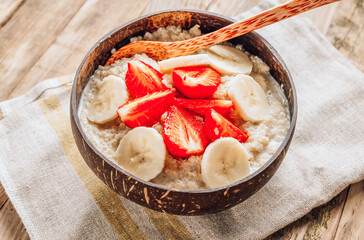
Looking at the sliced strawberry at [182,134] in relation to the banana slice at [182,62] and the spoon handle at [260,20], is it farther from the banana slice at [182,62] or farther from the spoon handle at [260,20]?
the spoon handle at [260,20]

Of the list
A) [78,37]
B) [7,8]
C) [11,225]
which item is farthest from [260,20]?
[7,8]

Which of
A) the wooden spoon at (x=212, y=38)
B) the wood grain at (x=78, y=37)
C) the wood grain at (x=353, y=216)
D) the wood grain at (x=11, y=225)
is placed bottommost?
the wood grain at (x=353, y=216)

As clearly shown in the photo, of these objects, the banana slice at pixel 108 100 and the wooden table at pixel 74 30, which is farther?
the wooden table at pixel 74 30

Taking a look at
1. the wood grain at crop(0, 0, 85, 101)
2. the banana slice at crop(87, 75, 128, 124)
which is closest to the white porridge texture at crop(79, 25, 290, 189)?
the banana slice at crop(87, 75, 128, 124)

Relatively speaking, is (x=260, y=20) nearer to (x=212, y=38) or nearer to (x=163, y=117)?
(x=212, y=38)

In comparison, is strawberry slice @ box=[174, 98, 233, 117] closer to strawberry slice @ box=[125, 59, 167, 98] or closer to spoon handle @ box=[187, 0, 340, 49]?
strawberry slice @ box=[125, 59, 167, 98]

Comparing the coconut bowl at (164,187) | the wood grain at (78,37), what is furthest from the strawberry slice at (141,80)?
the wood grain at (78,37)

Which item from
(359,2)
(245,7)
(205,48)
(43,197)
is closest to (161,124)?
(205,48)
